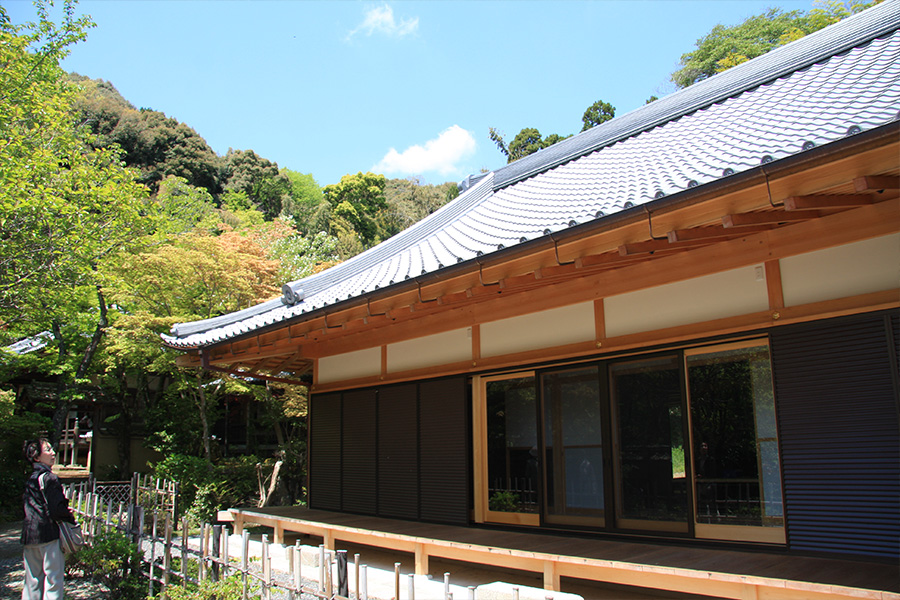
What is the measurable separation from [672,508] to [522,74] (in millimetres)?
19542

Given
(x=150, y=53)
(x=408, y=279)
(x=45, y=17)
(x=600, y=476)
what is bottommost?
(x=600, y=476)

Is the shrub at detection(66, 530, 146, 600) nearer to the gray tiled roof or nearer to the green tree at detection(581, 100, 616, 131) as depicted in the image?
the gray tiled roof

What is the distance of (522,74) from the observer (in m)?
21.5

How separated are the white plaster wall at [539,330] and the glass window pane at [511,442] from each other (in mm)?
428

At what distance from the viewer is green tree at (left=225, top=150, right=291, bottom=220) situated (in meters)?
37.8

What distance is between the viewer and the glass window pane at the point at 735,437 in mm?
4523

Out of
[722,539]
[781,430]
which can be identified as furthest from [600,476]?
[781,430]

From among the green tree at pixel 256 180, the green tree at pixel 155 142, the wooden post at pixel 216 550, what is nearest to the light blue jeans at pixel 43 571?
the wooden post at pixel 216 550

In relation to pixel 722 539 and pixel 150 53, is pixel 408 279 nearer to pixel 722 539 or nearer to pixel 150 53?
pixel 722 539

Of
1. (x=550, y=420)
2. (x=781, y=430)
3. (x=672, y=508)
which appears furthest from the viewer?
(x=550, y=420)

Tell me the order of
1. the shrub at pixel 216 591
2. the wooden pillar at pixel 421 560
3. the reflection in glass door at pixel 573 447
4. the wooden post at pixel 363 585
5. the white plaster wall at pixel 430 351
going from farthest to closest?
the white plaster wall at pixel 430 351
the reflection in glass door at pixel 573 447
the wooden pillar at pixel 421 560
the shrub at pixel 216 591
the wooden post at pixel 363 585

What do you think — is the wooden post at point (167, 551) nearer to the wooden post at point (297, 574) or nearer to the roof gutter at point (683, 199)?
the wooden post at point (297, 574)

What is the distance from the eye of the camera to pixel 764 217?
11.2 feet

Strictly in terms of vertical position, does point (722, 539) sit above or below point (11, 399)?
below
